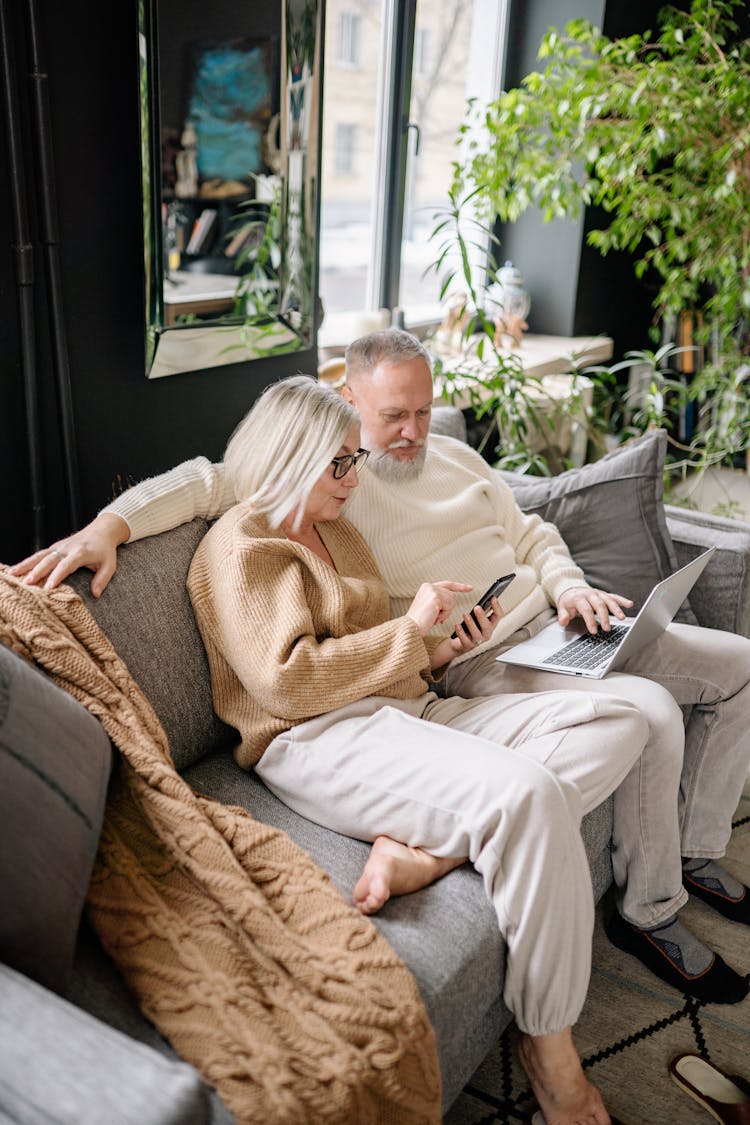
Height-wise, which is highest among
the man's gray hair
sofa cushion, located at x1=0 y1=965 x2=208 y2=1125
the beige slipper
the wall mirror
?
the wall mirror

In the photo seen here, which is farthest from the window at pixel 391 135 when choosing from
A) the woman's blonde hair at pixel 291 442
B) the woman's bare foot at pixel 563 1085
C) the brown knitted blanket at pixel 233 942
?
the woman's bare foot at pixel 563 1085

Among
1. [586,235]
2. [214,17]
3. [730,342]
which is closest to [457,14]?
[586,235]

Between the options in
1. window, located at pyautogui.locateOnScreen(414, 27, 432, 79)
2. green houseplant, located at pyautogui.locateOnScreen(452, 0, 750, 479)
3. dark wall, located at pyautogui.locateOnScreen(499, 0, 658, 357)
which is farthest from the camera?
dark wall, located at pyautogui.locateOnScreen(499, 0, 658, 357)

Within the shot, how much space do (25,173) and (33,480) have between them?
22.6 inches

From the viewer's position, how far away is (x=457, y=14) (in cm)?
391

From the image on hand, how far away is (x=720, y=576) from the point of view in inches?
87.1

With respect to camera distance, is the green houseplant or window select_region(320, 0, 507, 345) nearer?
the green houseplant

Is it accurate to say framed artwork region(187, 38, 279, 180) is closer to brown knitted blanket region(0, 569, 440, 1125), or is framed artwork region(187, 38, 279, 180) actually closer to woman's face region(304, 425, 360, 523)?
woman's face region(304, 425, 360, 523)

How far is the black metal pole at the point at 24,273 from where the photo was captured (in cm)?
169

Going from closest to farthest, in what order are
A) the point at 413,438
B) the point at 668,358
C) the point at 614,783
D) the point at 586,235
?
1. the point at 614,783
2. the point at 413,438
3. the point at 586,235
4. the point at 668,358

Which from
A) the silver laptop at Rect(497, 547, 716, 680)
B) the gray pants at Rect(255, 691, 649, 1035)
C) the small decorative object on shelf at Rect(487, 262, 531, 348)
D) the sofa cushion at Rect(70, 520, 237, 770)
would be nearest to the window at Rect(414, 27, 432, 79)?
the small decorative object on shelf at Rect(487, 262, 531, 348)

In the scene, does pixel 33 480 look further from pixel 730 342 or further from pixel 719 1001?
pixel 730 342

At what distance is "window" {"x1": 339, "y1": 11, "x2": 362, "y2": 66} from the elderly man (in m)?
1.74

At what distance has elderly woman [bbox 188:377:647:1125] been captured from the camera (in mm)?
1392
